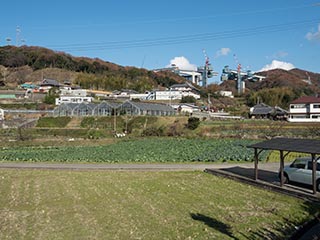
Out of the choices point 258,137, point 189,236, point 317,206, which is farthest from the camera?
point 258,137

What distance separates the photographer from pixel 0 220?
34.4 feet

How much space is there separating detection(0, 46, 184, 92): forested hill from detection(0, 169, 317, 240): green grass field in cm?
9468

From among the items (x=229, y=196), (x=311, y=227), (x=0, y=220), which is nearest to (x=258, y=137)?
(x=229, y=196)

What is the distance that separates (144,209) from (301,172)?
285 inches

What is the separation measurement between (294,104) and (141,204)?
5012 centimetres

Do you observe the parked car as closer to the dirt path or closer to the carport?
the carport

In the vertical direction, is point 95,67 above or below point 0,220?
above

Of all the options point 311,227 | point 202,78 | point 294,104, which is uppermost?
point 202,78

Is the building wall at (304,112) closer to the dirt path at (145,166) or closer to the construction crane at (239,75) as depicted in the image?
the dirt path at (145,166)

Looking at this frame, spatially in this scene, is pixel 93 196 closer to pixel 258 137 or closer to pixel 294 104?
pixel 258 137

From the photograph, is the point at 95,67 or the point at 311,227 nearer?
the point at 311,227

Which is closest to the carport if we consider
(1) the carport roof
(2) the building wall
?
(1) the carport roof

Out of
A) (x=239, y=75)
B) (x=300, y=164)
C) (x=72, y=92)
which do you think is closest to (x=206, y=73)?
(x=239, y=75)

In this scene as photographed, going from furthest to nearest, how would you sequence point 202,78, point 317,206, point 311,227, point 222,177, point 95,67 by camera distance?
point 202,78 < point 95,67 < point 222,177 < point 317,206 < point 311,227
